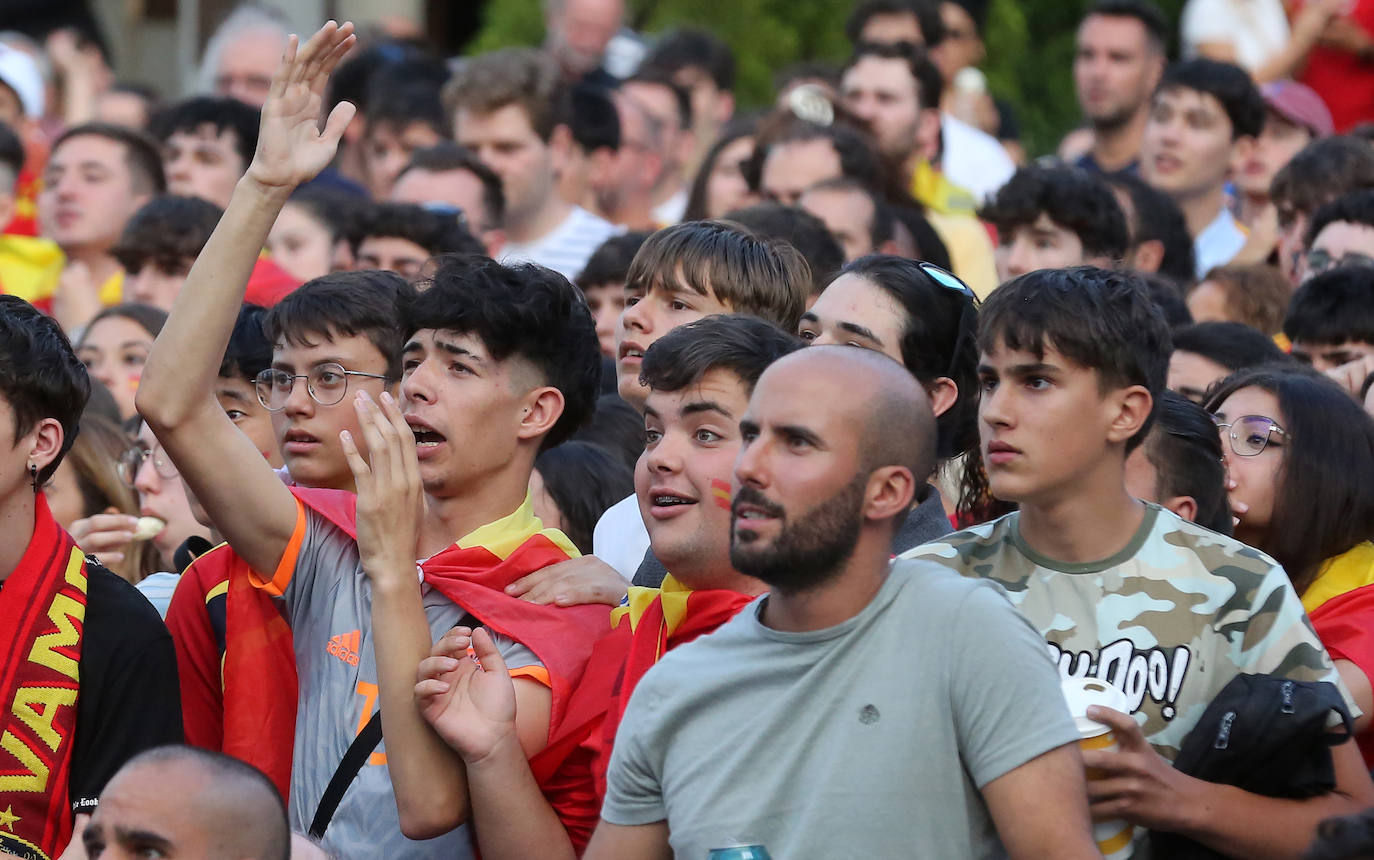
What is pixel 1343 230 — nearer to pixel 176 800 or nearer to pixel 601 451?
pixel 601 451

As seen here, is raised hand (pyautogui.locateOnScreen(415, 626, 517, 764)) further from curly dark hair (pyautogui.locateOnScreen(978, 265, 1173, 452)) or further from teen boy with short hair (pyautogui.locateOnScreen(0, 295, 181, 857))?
curly dark hair (pyautogui.locateOnScreen(978, 265, 1173, 452))

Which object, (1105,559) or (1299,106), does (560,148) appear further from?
(1105,559)

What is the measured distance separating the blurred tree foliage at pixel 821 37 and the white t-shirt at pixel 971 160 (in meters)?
3.44

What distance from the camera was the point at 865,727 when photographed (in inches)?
119

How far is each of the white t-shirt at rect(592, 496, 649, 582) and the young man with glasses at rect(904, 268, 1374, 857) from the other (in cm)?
118

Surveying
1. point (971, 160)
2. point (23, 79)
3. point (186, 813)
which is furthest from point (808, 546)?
point (23, 79)

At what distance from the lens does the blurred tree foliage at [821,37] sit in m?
13.7

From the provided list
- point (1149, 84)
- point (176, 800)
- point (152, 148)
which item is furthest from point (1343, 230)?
point (152, 148)

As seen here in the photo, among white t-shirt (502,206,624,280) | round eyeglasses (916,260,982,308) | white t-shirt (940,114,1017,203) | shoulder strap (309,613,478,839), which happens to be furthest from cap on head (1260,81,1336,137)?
shoulder strap (309,613,478,839)

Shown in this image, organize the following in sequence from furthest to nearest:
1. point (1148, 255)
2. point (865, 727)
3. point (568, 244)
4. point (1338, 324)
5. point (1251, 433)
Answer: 1. point (568, 244)
2. point (1148, 255)
3. point (1338, 324)
4. point (1251, 433)
5. point (865, 727)

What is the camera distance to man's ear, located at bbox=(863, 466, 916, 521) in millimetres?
3166

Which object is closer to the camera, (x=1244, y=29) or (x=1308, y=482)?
(x=1308, y=482)

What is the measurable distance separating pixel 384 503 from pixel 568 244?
502 cm

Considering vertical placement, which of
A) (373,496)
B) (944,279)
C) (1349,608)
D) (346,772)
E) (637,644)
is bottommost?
(346,772)
